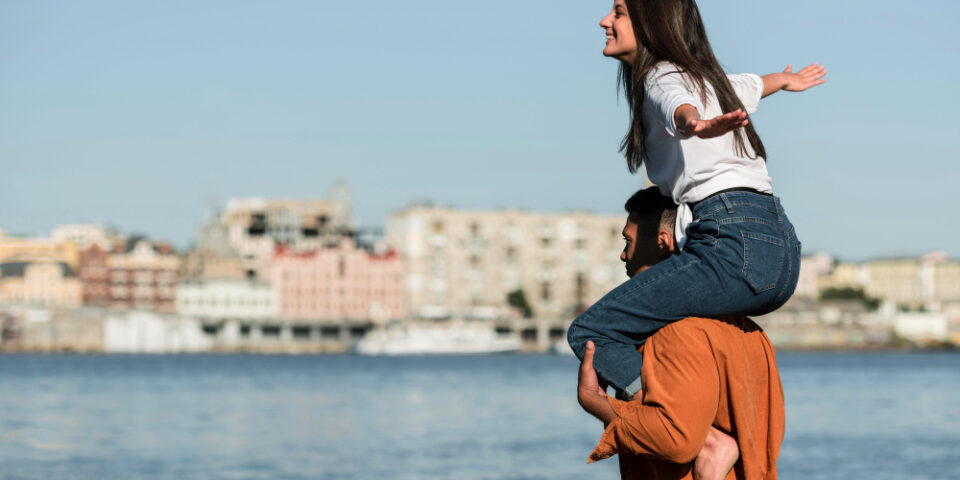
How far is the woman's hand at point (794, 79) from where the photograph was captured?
4043 millimetres

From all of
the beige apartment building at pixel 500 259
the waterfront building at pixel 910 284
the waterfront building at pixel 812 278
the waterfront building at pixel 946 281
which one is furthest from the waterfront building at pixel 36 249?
the waterfront building at pixel 946 281

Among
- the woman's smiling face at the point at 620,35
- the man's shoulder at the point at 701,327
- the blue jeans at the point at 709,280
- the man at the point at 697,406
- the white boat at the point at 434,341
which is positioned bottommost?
the white boat at the point at 434,341

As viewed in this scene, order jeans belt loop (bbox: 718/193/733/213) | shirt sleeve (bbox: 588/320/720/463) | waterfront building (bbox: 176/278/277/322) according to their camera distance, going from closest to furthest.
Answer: shirt sleeve (bbox: 588/320/720/463), jeans belt loop (bbox: 718/193/733/213), waterfront building (bbox: 176/278/277/322)

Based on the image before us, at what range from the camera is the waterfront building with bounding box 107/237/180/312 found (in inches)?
5630

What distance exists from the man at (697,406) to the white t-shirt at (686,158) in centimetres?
17

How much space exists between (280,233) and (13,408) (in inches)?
3707

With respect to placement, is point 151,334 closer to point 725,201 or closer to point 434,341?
point 434,341

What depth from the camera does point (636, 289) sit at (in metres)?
3.64

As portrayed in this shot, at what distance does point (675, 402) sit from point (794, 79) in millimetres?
1128

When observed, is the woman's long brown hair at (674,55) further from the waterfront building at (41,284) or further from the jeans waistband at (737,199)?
the waterfront building at (41,284)

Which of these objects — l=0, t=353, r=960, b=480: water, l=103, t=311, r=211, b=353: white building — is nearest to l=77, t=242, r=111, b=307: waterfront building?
l=103, t=311, r=211, b=353: white building

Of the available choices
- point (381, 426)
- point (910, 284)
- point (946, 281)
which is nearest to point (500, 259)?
point (910, 284)

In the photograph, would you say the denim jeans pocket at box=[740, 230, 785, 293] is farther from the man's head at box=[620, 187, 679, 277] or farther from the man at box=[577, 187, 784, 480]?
the man's head at box=[620, 187, 679, 277]

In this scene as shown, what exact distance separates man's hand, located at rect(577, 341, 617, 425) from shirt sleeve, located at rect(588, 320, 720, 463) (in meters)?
0.10
